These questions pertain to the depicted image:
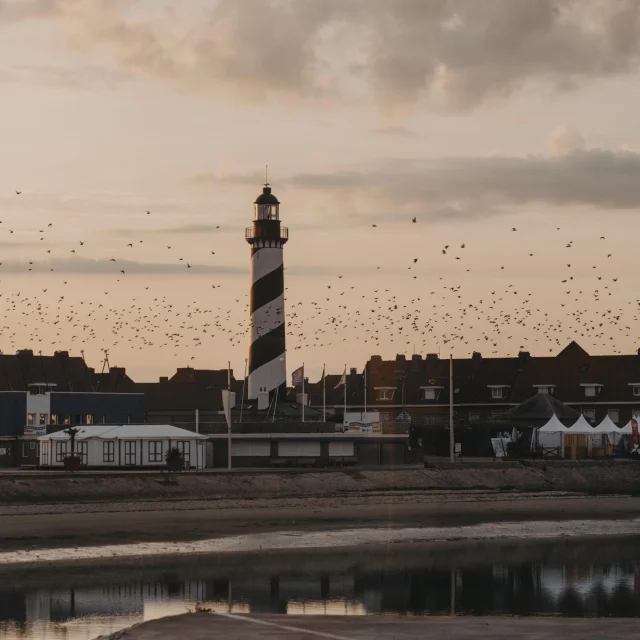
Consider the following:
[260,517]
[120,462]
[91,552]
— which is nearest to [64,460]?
[120,462]

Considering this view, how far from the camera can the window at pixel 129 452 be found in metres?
75.1

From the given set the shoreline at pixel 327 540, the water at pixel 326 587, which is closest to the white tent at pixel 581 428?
the shoreline at pixel 327 540

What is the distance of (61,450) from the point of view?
247 ft

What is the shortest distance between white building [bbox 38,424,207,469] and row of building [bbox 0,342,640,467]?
0.42 metres

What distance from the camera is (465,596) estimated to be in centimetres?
3019

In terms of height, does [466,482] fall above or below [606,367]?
below

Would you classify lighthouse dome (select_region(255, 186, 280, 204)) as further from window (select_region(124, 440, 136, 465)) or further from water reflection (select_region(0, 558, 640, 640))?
water reflection (select_region(0, 558, 640, 640))

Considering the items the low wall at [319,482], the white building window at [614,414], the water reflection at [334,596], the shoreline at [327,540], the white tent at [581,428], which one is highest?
the white building window at [614,414]

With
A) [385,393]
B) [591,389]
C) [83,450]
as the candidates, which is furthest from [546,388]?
[83,450]

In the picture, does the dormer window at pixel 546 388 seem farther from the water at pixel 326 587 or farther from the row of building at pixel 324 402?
the water at pixel 326 587

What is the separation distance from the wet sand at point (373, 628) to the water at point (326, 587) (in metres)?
1.30

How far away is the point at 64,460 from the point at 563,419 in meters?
37.9

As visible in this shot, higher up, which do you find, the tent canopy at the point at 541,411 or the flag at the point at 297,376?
the flag at the point at 297,376

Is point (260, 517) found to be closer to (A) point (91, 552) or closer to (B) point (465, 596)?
(A) point (91, 552)
